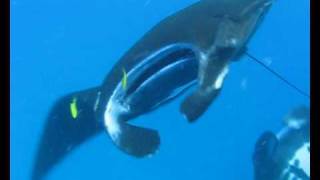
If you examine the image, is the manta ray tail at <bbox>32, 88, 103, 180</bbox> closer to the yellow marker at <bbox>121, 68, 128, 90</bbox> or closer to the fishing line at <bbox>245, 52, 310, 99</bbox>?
the yellow marker at <bbox>121, 68, 128, 90</bbox>

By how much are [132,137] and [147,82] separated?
37 cm

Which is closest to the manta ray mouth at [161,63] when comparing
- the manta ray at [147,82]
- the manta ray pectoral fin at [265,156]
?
the manta ray at [147,82]

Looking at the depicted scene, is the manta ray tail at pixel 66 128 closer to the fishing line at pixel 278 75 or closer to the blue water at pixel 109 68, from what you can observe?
the blue water at pixel 109 68

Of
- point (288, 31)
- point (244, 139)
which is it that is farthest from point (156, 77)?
point (288, 31)

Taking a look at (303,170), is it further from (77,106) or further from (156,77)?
(77,106)

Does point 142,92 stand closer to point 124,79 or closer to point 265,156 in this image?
point 124,79

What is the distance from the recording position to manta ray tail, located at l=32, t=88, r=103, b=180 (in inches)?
141

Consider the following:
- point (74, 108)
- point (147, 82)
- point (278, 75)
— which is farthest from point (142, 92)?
point (278, 75)

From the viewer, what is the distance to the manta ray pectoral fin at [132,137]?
3635mm

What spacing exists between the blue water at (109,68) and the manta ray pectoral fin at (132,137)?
2.1 inches

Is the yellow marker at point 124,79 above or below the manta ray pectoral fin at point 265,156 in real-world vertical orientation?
above

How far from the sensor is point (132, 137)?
365cm

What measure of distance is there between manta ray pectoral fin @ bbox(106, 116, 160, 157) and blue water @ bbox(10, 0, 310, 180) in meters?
0.05

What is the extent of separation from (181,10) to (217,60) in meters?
0.44
